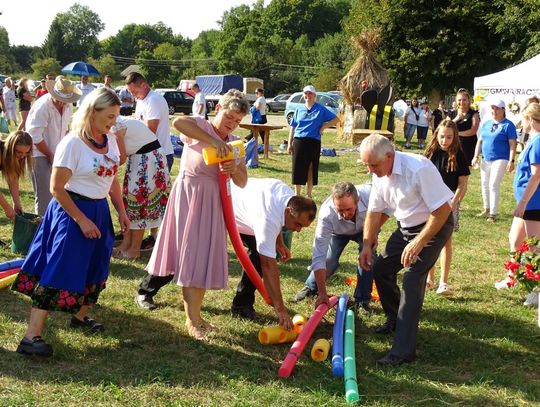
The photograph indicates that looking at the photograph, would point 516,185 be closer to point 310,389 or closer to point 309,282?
point 309,282

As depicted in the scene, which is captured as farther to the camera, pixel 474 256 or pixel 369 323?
pixel 474 256

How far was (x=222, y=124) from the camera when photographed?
4.45m

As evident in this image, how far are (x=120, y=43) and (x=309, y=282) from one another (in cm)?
11740

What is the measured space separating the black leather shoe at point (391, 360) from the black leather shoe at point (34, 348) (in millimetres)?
2213

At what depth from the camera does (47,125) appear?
6.51 m

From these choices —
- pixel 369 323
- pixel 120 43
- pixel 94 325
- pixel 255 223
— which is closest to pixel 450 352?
pixel 369 323

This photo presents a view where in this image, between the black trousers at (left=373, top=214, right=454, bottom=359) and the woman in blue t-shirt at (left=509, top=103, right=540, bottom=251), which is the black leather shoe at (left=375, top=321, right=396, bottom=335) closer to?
the black trousers at (left=373, top=214, right=454, bottom=359)

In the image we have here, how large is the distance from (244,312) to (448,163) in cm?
243

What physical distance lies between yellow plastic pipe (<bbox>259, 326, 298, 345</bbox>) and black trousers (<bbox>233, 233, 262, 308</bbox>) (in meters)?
Answer: 0.60

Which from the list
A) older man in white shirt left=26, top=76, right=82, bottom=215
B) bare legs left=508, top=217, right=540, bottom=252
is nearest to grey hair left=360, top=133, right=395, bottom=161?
bare legs left=508, top=217, right=540, bottom=252

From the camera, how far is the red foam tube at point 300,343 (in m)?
4.09

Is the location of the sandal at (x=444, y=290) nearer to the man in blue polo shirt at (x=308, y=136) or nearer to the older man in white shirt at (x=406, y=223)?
the older man in white shirt at (x=406, y=223)

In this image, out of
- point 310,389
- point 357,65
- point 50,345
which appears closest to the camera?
point 310,389

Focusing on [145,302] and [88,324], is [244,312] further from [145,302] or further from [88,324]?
[88,324]
